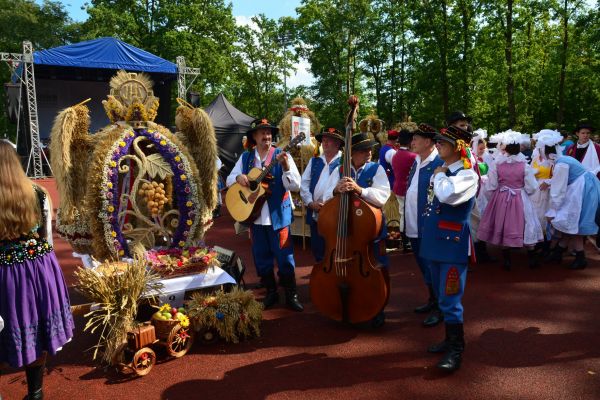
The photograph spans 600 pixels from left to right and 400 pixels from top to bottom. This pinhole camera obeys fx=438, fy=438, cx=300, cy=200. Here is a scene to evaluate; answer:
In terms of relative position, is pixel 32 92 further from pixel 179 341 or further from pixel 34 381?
pixel 34 381

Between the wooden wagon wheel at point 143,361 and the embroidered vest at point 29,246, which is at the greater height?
the embroidered vest at point 29,246

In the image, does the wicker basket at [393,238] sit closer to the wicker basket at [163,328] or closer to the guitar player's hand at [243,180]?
the guitar player's hand at [243,180]

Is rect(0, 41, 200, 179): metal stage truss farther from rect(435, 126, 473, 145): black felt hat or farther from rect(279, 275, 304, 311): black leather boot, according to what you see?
rect(435, 126, 473, 145): black felt hat

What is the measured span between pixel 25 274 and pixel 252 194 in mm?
2196

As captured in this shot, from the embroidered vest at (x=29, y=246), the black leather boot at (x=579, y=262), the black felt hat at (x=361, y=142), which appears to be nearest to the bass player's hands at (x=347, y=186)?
the black felt hat at (x=361, y=142)

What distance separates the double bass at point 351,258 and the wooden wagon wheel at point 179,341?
1210 millimetres

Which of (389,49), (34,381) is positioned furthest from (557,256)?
(389,49)

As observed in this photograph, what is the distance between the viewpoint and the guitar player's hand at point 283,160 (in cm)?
429

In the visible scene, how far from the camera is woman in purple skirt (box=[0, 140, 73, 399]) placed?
8.40ft

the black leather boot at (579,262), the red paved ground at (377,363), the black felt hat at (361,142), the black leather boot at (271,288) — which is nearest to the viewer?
the red paved ground at (377,363)

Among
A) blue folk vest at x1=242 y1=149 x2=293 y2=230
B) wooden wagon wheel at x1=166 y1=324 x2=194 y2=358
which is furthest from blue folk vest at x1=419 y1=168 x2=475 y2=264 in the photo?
wooden wagon wheel at x1=166 y1=324 x2=194 y2=358

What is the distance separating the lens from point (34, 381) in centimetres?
289

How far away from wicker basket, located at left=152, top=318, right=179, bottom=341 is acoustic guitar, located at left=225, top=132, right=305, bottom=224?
1.37m

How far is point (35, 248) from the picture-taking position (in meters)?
2.72
